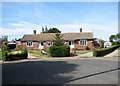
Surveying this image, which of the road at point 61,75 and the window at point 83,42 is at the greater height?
the window at point 83,42

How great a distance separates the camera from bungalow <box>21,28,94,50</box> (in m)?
30.6

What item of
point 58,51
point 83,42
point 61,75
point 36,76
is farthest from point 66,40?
point 36,76

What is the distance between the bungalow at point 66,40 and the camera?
3058cm

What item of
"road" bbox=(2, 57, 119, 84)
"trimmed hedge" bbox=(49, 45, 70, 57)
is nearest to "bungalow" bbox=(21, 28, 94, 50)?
→ "trimmed hedge" bbox=(49, 45, 70, 57)

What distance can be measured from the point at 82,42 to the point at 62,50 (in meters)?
12.6

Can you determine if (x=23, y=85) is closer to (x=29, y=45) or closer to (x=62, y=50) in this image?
(x=62, y=50)

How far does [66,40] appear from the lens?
105ft

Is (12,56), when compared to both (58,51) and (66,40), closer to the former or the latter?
(58,51)

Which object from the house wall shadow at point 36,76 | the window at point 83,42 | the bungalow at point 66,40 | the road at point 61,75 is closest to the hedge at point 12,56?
the road at point 61,75

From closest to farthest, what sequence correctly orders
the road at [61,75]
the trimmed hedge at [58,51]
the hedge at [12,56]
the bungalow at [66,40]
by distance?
the road at [61,75] < the hedge at [12,56] < the trimmed hedge at [58,51] < the bungalow at [66,40]

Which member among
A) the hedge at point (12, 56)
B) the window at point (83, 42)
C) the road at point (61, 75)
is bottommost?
the road at point (61, 75)

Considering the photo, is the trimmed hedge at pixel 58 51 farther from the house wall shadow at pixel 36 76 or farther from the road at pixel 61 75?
the house wall shadow at pixel 36 76

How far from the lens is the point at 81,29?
36781mm

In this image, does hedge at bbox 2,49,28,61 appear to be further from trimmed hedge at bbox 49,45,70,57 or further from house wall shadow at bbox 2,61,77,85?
house wall shadow at bbox 2,61,77,85
